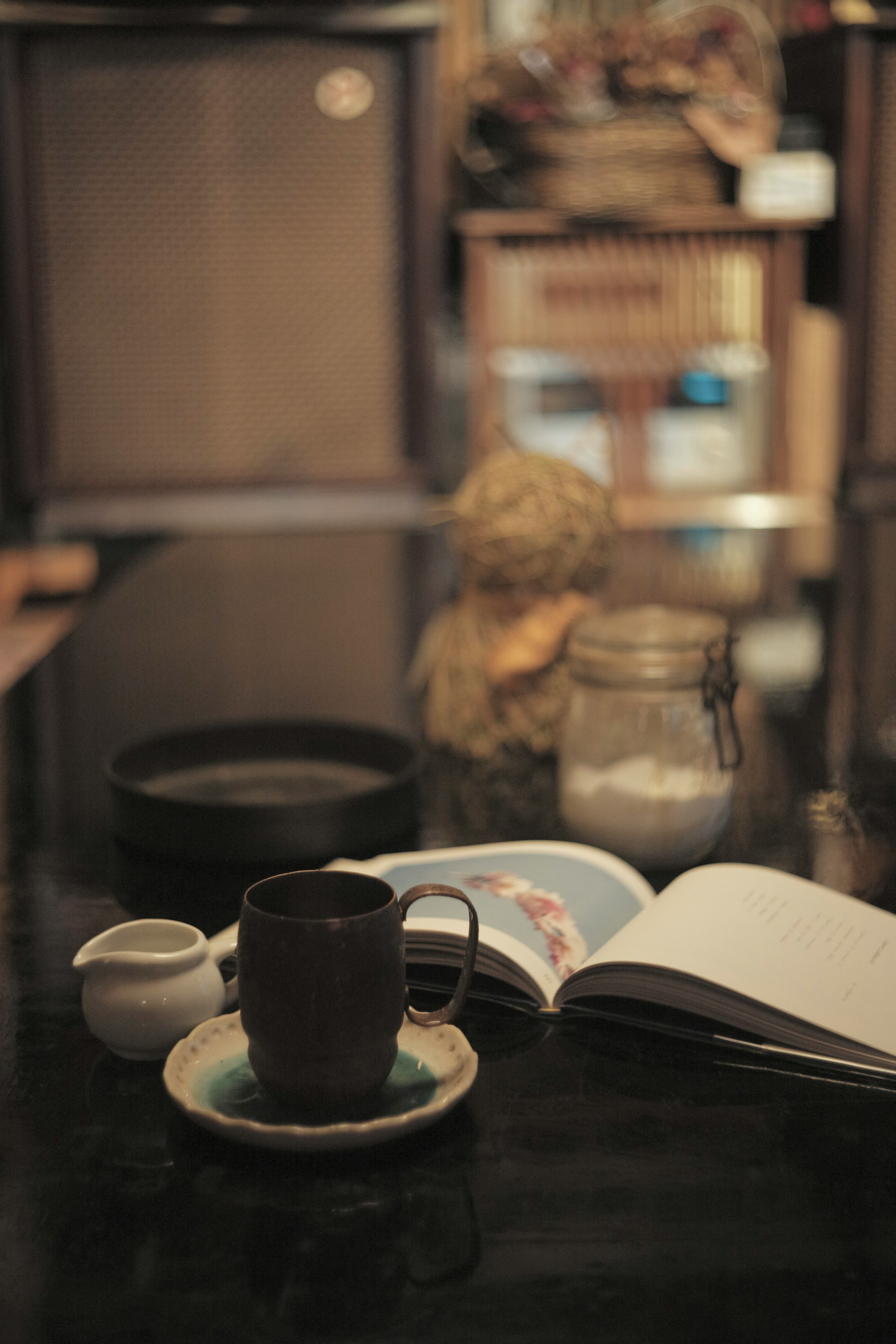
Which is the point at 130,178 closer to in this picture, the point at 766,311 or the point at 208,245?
the point at 208,245

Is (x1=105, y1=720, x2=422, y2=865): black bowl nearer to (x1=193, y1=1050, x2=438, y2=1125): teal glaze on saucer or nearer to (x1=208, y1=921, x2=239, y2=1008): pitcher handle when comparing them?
(x1=208, y1=921, x2=239, y2=1008): pitcher handle

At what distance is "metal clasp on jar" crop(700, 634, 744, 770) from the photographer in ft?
2.98

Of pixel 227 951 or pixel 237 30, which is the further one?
pixel 237 30

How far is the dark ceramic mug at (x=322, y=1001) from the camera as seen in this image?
0.56 metres

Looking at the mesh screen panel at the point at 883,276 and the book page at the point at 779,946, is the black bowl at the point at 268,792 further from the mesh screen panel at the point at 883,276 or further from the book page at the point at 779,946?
the mesh screen panel at the point at 883,276

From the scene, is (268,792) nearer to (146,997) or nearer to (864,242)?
(146,997)

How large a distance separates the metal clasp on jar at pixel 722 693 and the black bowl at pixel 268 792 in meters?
0.22

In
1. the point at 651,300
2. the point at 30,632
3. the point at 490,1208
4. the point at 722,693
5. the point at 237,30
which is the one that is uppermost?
the point at 237,30

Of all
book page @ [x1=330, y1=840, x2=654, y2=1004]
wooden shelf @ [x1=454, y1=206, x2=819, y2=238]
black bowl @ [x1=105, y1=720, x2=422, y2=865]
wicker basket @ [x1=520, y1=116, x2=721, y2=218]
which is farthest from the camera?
wooden shelf @ [x1=454, y1=206, x2=819, y2=238]

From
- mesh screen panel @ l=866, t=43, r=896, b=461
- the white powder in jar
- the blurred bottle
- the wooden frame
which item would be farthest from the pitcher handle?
the blurred bottle

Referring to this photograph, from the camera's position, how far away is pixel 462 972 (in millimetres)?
648

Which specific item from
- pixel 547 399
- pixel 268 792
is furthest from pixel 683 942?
pixel 547 399

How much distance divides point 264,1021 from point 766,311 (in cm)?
308

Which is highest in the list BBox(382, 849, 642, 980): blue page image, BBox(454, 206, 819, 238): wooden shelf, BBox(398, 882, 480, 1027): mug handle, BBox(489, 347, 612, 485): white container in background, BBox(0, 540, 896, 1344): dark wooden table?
BBox(454, 206, 819, 238): wooden shelf
